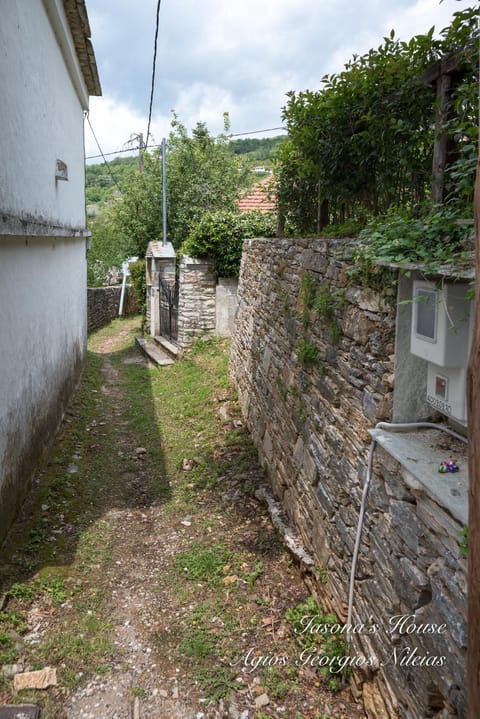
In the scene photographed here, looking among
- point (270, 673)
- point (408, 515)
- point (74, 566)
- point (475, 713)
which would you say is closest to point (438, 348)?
point (408, 515)

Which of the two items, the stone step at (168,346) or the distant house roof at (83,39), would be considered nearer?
the distant house roof at (83,39)

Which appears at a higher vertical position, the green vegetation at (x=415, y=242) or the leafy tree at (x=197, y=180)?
the leafy tree at (x=197, y=180)

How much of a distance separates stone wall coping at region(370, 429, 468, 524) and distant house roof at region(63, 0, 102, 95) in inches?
280

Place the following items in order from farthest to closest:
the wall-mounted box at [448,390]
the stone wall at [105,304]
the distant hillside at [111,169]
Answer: the distant hillside at [111,169] < the stone wall at [105,304] < the wall-mounted box at [448,390]

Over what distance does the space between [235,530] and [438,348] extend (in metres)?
2.83

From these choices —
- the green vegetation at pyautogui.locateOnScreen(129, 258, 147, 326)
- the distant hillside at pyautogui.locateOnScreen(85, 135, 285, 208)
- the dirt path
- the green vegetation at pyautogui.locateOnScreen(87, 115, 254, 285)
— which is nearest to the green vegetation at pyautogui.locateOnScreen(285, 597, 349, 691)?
the dirt path

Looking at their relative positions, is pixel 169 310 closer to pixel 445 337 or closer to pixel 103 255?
pixel 445 337

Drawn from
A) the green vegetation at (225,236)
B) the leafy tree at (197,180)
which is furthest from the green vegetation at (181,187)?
the green vegetation at (225,236)

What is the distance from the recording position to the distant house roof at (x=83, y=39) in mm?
6828

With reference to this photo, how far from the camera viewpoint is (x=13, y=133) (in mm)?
4355

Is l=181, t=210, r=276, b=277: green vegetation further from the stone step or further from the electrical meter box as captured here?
the electrical meter box

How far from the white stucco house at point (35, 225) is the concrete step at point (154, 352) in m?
2.43

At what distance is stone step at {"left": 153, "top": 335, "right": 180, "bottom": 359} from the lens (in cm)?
1094

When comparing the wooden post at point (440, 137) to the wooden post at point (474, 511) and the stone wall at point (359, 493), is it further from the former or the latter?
the wooden post at point (474, 511)
